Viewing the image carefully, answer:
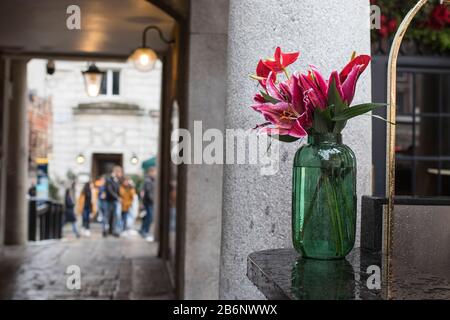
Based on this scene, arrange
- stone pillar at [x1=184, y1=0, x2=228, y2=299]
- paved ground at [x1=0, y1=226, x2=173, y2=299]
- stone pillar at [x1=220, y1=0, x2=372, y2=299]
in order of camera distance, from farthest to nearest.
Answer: paved ground at [x1=0, y1=226, x2=173, y2=299], stone pillar at [x1=184, y1=0, x2=228, y2=299], stone pillar at [x1=220, y1=0, x2=372, y2=299]

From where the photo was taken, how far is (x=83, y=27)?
9883 millimetres

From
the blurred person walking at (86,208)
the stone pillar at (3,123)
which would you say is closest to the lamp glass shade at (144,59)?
the stone pillar at (3,123)

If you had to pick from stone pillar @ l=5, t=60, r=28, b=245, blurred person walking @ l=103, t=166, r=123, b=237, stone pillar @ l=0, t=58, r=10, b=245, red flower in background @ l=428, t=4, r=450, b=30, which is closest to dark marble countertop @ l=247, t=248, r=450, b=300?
red flower in background @ l=428, t=4, r=450, b=30

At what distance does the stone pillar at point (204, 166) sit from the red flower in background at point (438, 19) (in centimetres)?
186

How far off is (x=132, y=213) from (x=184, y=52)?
12559 millimetres

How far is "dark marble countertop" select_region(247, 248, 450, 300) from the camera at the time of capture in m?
1.57

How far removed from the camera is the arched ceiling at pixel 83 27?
8602mm

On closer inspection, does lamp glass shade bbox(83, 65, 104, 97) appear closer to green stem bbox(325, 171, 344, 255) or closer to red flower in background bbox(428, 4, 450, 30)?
red flower in background bbox(428, 4, 450, 30)

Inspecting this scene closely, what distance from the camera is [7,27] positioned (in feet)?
33.2

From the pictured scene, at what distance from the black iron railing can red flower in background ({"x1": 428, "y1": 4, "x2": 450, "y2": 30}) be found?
11.4 m

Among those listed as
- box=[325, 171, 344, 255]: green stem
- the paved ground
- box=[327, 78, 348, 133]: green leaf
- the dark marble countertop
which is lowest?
the paved ground

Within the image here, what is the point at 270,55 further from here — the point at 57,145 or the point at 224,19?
the point at 57,145

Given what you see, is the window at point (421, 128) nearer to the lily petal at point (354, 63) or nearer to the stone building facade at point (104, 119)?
the lily petal at point (354, 63)
